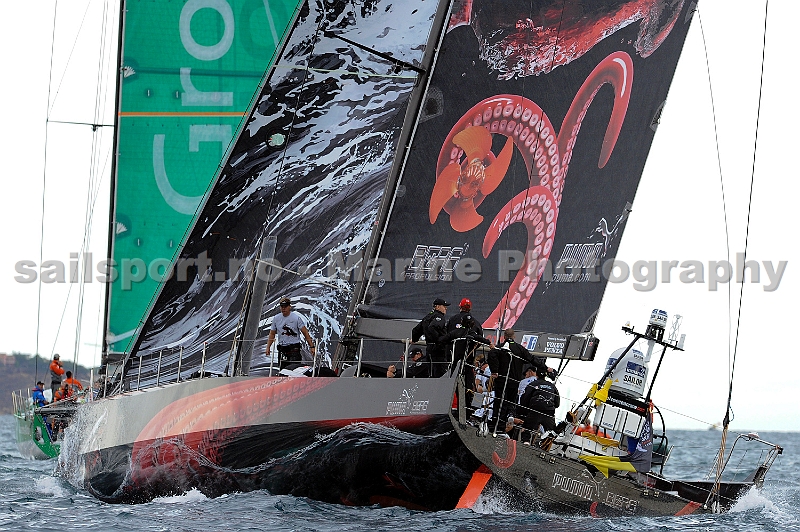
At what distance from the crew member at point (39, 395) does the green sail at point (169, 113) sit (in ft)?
29.2

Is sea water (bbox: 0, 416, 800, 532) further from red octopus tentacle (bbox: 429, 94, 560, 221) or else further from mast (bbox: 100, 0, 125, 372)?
mast (bbox: 100, 0, 125, 372)

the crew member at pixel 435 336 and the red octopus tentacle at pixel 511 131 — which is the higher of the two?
the red octopus tentacle at pixel 511 131

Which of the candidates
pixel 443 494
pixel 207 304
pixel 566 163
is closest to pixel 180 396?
pixel 207 304

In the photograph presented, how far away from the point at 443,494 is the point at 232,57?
844cm

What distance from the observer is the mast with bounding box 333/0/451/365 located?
11156 millimetres

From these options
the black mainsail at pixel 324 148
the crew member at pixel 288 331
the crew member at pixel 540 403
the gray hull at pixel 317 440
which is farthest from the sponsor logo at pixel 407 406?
the black mainsail at pixel 324 148

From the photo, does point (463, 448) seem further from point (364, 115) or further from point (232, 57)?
point (232, 57)

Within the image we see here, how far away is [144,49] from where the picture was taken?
15516mm

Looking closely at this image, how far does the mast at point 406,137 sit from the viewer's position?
11.2 m

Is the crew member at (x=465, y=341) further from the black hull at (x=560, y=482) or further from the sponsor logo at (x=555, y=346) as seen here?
the sponsor logo at (x=555, y=346)

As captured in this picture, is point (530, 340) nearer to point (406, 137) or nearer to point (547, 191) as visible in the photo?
point (547, 191)

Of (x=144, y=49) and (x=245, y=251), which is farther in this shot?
(x=144, y=49)

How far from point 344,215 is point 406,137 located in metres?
0.93

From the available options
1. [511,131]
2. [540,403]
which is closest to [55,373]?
[511,131]
